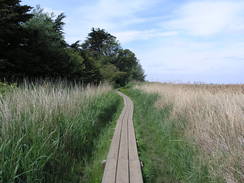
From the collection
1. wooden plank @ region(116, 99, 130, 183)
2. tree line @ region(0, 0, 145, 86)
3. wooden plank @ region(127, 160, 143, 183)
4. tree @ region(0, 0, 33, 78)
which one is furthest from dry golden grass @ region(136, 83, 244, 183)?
tree @ region(0, 0, 33, 78)

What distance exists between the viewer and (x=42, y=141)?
247 centimetres

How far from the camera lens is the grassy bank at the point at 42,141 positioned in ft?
6.55

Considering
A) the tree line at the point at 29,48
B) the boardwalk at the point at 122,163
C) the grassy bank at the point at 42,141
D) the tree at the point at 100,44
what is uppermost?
the tree at the point at 100,44

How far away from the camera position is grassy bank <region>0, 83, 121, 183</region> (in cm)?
200

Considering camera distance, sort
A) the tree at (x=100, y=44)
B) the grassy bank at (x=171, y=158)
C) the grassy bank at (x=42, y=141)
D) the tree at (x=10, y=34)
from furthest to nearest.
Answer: the tree at (x=100, y=44), the tree at (x=10, y=34), the grassy bank at (x=171, y=158), the grassy bank at (x=42, y=141)

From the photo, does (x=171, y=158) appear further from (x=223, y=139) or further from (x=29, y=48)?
(x=29, y=48)

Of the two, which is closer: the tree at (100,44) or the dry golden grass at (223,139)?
the dry golden grass at (223,139)

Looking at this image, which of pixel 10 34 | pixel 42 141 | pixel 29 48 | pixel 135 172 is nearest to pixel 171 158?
pixel 135 172

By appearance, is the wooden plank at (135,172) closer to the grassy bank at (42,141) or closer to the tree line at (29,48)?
the grassy bank at (42,141)

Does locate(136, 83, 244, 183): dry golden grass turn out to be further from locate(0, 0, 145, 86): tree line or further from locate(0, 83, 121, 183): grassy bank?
locate(0, 0, 145, 86): tree line

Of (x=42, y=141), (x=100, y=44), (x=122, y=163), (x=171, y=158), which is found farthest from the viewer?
(x=100, y=44)

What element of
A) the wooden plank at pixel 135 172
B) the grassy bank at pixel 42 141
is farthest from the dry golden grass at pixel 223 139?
the grassy bank at pixel 42 141

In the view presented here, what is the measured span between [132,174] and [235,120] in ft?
6.41

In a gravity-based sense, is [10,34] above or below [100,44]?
below
